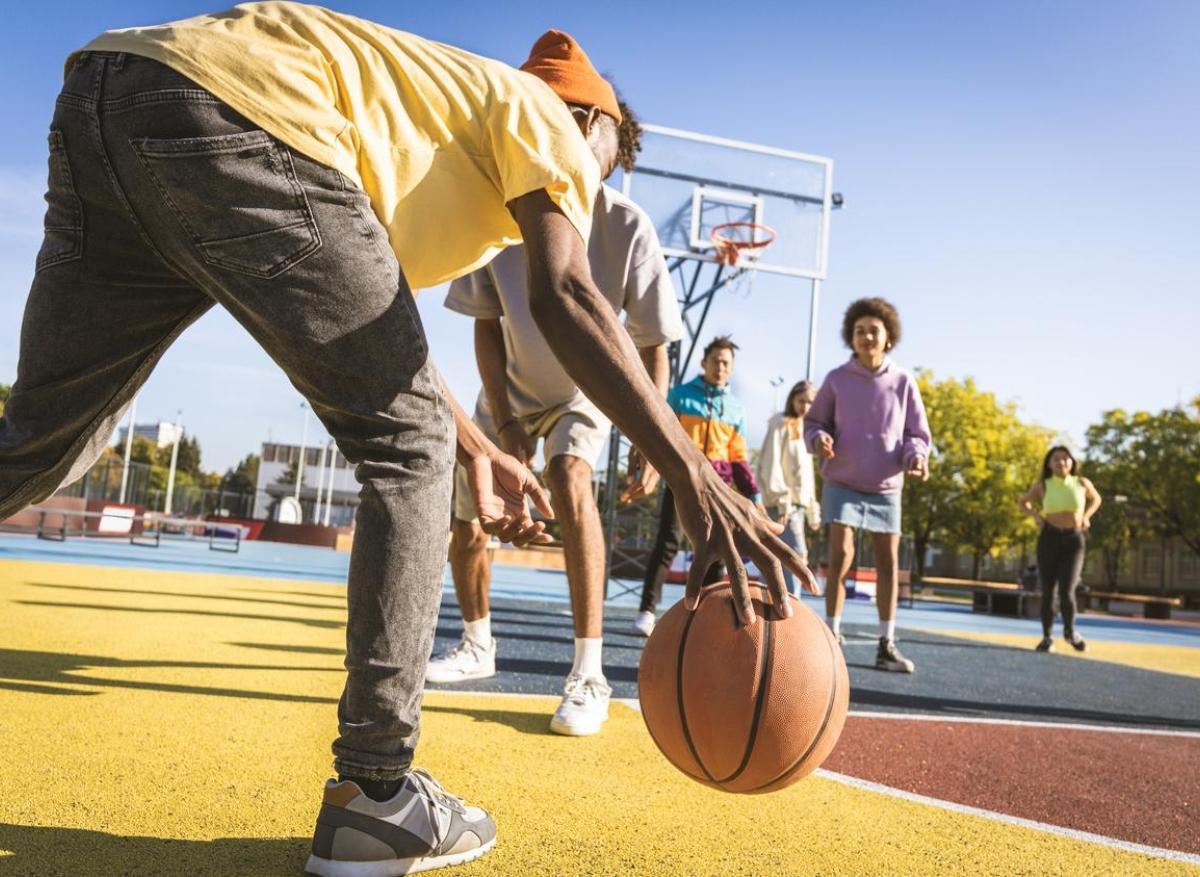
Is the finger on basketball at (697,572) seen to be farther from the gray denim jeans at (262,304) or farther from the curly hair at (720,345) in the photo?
the curly hair at (720,345)

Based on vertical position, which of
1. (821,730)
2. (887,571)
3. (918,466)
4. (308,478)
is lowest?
(821,730)

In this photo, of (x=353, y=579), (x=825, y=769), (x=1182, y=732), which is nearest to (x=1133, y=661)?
(x=1182, y=732)

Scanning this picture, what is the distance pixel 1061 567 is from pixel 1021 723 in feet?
19.5

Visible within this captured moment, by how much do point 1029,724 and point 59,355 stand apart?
461cm

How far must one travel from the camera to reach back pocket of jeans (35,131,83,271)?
1.78 m

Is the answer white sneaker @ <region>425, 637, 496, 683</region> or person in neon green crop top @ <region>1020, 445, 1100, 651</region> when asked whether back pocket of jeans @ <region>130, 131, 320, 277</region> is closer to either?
white sneaker @ <region>425, 637, 496, 683</region>

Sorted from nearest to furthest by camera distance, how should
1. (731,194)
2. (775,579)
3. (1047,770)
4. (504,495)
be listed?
(775,579) < (504,495) < (1047,770) < (731,194)

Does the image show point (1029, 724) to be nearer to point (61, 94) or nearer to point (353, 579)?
point (353, 579)

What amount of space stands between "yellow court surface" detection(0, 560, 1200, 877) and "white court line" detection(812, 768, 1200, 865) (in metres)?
0.05

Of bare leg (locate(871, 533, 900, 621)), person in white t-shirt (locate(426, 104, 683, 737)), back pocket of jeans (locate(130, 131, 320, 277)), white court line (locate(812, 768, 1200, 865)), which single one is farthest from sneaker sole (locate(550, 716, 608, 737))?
bare leg (locate(871, 533, 900, 621))

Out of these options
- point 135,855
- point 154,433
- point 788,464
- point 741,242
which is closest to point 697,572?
point 135,855

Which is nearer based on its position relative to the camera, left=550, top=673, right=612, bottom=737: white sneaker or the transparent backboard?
left=550, top=673, right=612, bottom=737: white sneaker

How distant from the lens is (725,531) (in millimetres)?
1727

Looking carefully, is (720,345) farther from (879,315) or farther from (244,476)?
(244,476)
